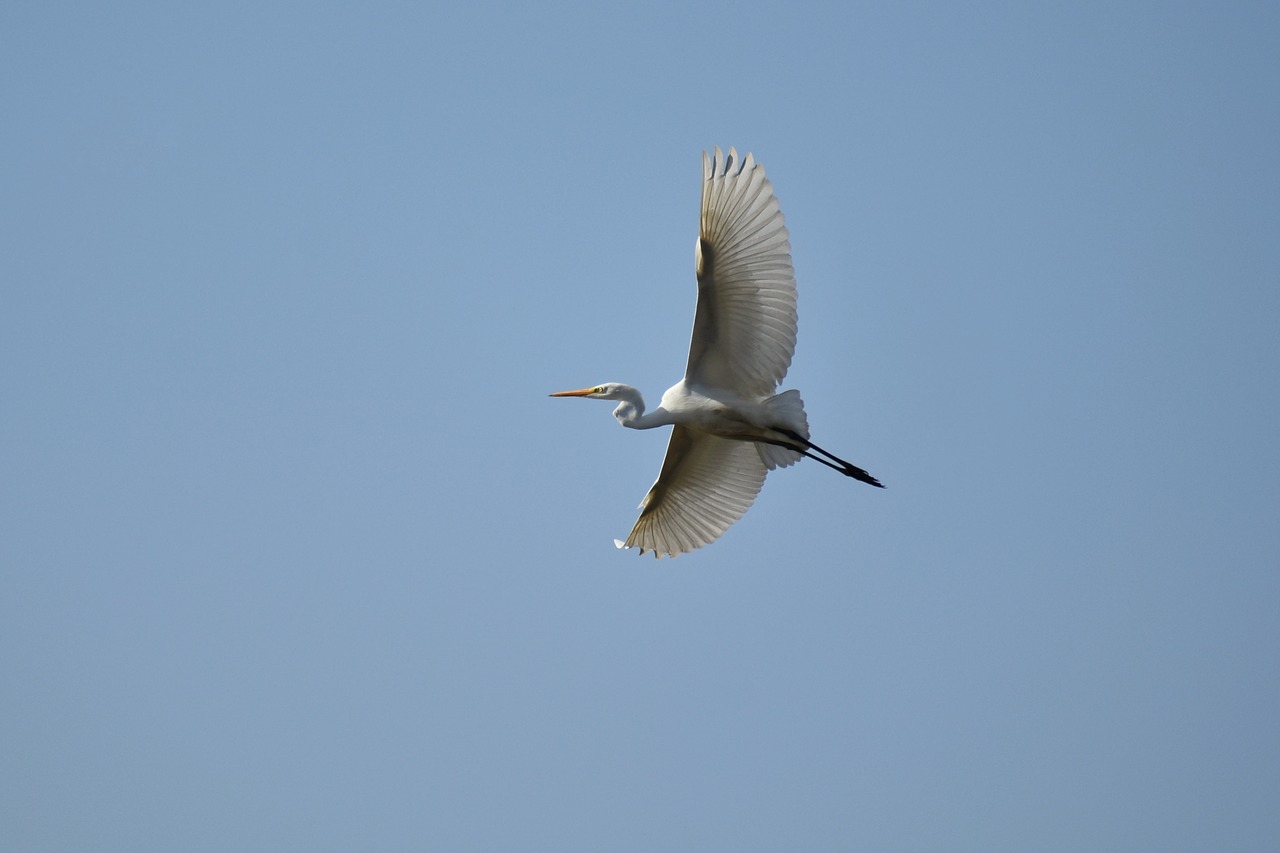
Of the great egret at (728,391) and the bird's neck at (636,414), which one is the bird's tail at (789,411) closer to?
the great egret at (728,391)

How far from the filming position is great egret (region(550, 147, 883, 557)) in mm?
11391

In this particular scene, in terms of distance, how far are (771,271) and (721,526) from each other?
334 cm

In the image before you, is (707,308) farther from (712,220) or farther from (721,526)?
(721,526)

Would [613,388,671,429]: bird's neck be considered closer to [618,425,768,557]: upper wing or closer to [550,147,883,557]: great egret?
[550,147,883,557]: great egret

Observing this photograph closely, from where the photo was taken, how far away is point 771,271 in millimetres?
11555

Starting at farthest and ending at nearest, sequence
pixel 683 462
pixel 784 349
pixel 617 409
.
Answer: pixel 683 462
pixel 617 409
pixel 784 349

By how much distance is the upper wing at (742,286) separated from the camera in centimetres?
1132

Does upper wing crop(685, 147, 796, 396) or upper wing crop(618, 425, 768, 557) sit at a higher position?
upper wing crop(685, 147, 796, 396)

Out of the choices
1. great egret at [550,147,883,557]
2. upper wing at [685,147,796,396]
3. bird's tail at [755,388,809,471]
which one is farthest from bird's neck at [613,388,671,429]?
bird's tail at [755,388,809,471]

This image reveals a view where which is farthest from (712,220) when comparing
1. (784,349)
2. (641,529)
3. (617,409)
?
(641,529)

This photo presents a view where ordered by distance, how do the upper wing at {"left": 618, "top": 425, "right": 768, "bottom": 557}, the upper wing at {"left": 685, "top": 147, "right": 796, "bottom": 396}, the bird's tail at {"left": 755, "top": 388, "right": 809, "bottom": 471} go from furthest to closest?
1. the upper wing at {"left": 618, "top": 425, "right": 768, "bottom": 557}
2. the bird's tail at {"left": 755, "top": 388, "right": 809, "bottom": 471}
3. the upper wing at {"left": 685, "top": 147, "right": 796, "bottom": 396}

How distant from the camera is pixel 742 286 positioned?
38.2 feet

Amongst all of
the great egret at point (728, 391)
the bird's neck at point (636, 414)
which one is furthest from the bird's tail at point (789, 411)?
the bird's neck at point (636, 414)

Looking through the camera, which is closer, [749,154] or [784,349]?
[749,154]
